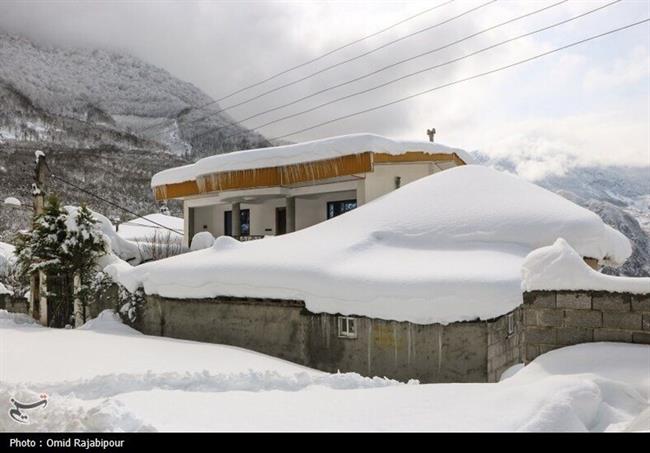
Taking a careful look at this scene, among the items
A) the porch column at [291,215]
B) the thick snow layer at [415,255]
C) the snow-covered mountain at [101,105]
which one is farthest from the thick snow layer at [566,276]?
the snow-covered mountain at [101,105]

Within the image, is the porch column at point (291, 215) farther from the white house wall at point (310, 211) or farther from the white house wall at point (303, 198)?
the white house wall at point (310, 211)

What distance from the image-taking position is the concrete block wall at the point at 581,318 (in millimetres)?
5891

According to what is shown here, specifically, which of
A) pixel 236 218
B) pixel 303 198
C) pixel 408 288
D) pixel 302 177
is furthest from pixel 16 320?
pixel 408 288

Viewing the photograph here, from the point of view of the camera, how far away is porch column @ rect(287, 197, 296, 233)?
22516 mm

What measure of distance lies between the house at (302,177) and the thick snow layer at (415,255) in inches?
126

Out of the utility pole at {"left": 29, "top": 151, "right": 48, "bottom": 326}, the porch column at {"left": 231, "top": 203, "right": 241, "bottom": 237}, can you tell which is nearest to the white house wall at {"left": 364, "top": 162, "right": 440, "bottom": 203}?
the porch column at {"left": 231, "top": 203, "right": 241, "bottom": 237}

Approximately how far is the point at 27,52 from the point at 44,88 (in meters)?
15.2

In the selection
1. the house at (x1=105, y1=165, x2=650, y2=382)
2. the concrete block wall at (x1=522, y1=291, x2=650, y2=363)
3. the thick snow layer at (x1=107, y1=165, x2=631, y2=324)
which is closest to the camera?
the concrete block wall at (x1=522, y1=291, x2=650, y2=363)

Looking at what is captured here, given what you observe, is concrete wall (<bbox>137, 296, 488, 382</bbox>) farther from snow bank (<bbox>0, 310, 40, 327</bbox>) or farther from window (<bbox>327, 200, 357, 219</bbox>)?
window (<bbox>327, 200, 357, 219</bbox>)

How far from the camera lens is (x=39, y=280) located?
16.8 meters

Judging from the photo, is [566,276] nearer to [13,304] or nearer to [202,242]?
[202,242]

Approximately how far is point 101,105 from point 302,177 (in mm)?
145624

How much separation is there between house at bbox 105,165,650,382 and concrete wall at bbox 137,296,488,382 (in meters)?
0.02
